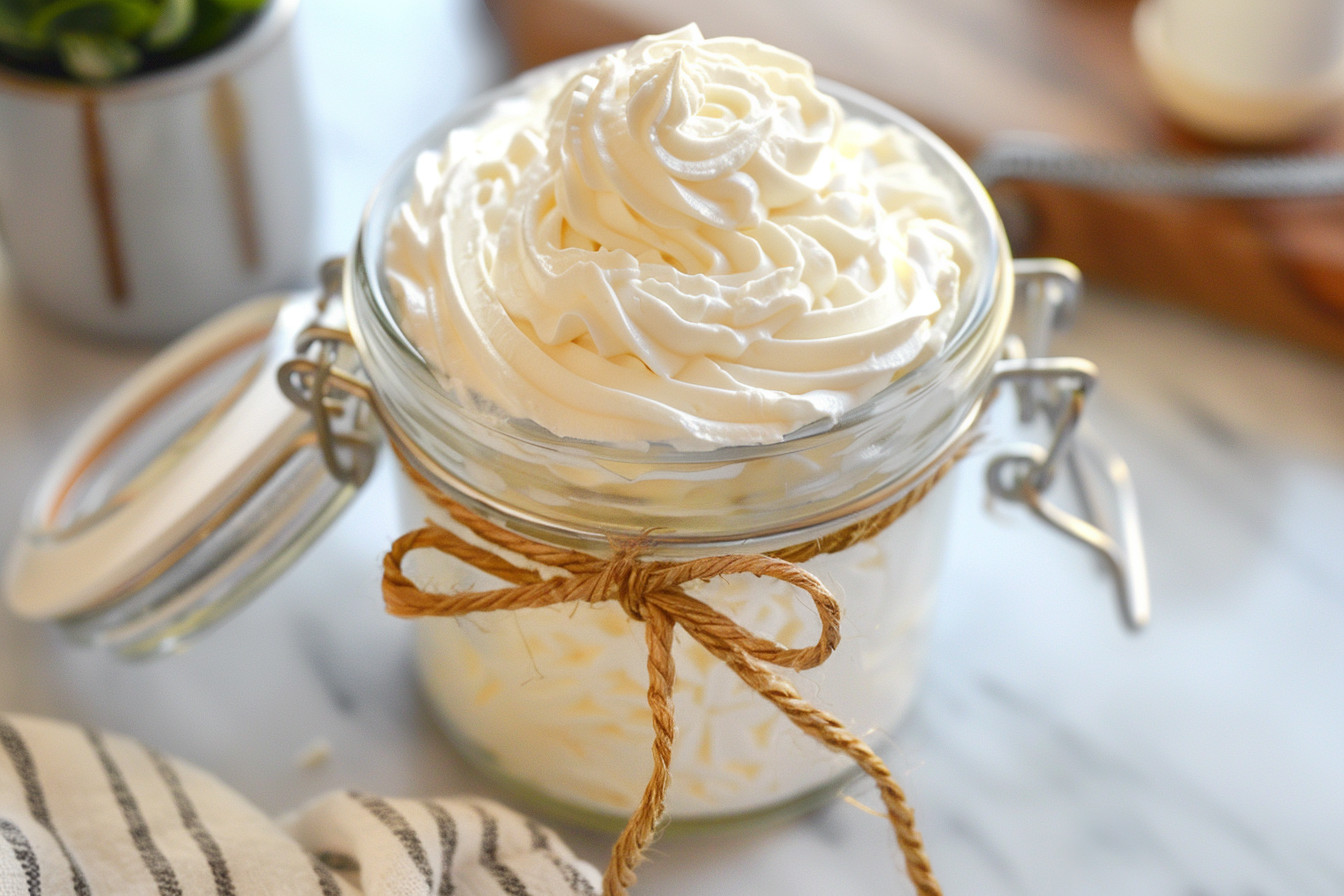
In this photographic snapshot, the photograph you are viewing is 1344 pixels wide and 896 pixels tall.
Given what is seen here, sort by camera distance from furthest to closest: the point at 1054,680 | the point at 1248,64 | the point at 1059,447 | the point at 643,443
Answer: the point at 1248,64, the point at 1054,680, the point at 1059,447, the point at 643,443

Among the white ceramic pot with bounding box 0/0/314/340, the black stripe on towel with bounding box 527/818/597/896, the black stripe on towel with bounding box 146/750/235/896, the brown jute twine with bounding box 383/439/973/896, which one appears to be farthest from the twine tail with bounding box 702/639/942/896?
the white ceramic pot with bounding box 0/0/314/340

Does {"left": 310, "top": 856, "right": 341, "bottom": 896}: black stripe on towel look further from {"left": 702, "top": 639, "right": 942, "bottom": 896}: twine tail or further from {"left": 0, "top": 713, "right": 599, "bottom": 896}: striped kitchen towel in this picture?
{"left": 702, "top": 639, "right": 942, "bottom": 896}: twine tail

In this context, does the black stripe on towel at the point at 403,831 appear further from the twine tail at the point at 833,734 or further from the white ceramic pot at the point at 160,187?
the white ceramic pot at the point at 160,187

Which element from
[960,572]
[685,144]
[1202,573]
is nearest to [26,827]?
[685,144]

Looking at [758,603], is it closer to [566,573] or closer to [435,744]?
[566,573]

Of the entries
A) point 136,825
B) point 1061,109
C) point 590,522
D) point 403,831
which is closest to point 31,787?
point 136,825

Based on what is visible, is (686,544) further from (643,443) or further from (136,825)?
(136,825)
